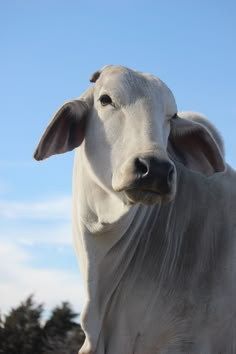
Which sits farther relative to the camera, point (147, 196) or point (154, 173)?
point (147, 196)

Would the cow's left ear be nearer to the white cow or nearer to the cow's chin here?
the white cow

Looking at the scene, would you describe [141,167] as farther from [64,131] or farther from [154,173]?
[64,131]

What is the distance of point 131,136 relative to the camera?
20.3 ft

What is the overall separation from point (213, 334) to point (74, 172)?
192 cm

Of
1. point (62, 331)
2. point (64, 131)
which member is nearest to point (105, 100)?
point (64, 131)

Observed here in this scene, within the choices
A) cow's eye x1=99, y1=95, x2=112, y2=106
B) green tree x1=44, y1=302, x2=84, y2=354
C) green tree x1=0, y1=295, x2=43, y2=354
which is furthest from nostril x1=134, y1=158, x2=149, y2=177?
green tree x1=0, y1=295, x2=43, y2=354

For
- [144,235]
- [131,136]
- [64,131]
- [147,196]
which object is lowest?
[147,196]

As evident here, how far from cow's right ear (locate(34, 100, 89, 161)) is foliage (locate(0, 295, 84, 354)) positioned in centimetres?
3323

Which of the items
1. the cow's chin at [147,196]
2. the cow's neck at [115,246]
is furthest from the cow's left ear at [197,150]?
the cow's chin at [147,196]

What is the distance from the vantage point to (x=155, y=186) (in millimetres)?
5793

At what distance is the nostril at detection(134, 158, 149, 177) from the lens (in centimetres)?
575

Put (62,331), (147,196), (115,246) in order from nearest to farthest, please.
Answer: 1. (147,196)
2. (115,246)
3. (62,331)

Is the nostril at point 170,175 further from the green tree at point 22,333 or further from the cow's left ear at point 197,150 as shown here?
the green tree at point 22,333

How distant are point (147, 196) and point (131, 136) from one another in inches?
21.2
